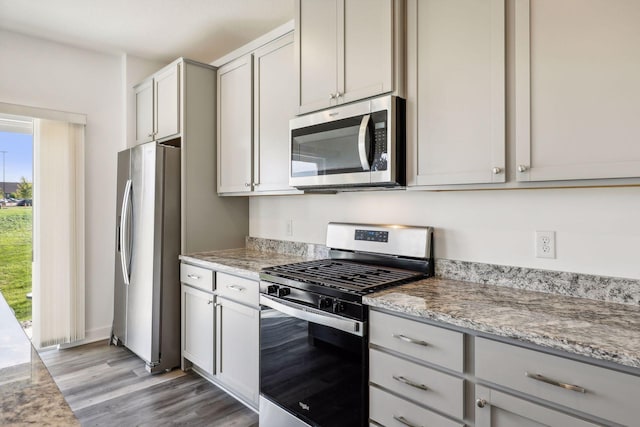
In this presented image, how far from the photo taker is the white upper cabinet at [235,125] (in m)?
2.77

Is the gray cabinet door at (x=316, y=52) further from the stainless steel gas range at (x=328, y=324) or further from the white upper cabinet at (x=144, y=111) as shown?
the white upper cabinet at (x=144, y=111)

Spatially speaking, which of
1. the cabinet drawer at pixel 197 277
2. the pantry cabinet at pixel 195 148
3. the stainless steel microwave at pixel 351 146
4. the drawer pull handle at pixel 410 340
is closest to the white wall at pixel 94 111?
the pantry cabinet at pixel 195 148

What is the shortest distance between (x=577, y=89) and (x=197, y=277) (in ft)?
7.84

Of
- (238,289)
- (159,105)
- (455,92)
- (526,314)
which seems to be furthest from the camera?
(159,105)

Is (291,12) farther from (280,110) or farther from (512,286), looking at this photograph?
(512,286)

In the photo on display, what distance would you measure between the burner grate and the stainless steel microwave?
448mm

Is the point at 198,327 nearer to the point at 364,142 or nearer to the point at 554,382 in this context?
the point at 364,142

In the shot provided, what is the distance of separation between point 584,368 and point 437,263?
0.99 meters

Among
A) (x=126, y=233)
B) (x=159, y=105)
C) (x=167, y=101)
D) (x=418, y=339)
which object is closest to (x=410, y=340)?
(x=418, y=339)

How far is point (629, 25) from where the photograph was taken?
49.5 inches

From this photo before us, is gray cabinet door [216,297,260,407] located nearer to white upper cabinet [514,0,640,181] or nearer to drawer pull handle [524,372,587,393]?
drawer pull handle [524,372,587,393]

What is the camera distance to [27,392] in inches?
29.9

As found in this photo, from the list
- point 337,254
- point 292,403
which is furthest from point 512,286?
point 292,403

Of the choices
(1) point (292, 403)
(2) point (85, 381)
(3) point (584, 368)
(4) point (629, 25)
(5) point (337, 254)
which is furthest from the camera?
(2) point (85, 381)
